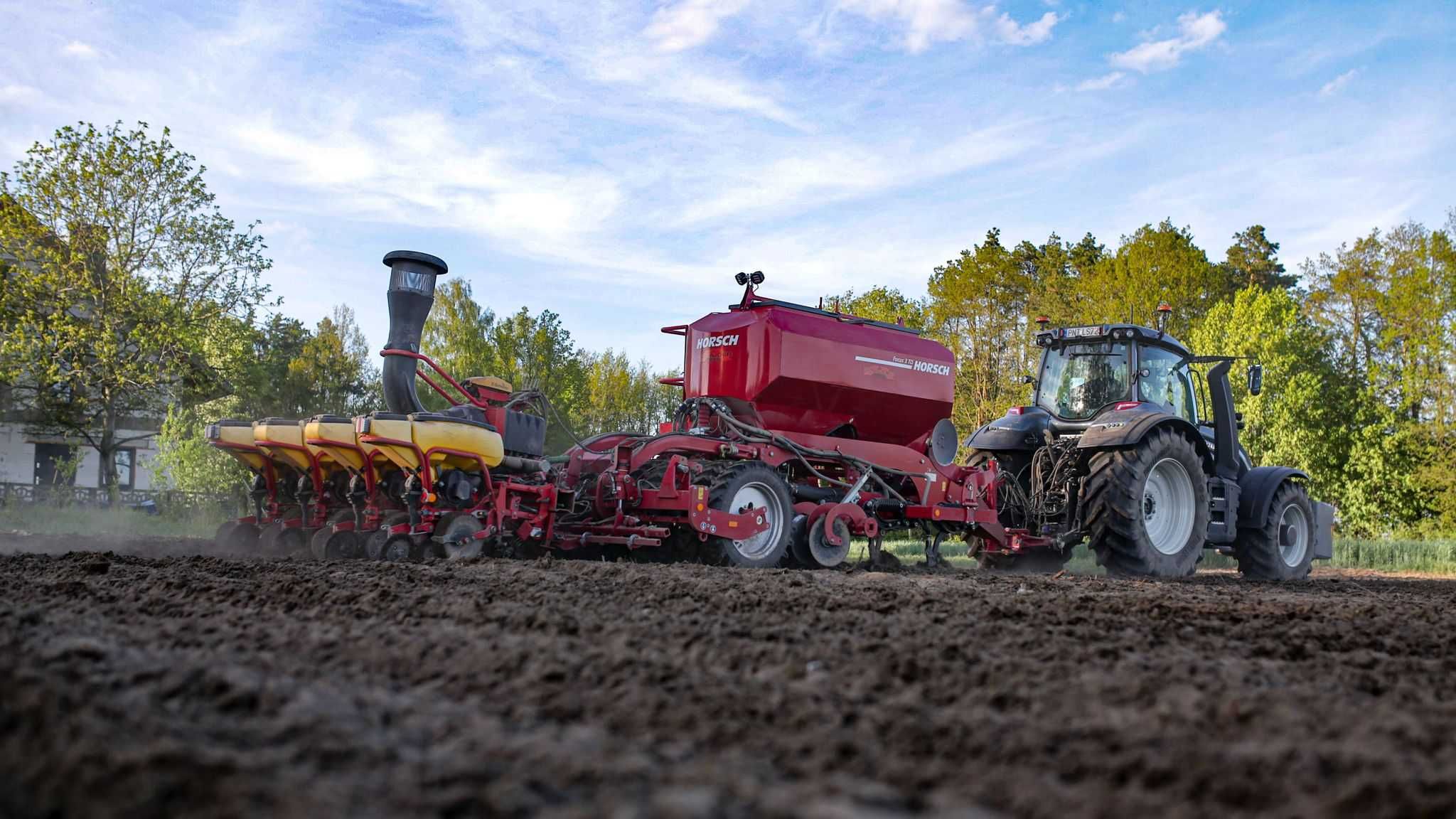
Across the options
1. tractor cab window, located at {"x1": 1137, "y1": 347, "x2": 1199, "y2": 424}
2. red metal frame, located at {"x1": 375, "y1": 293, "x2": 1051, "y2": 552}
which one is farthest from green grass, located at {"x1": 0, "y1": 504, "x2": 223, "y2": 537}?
tractor cab window, located at {"x1": 1137, "y1": 347, "x2": 1199, "y2": 424}

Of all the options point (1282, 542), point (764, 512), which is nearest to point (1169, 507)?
point (1282, 542)

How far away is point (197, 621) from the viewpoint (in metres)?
3.85

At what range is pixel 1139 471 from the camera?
30.1 feet

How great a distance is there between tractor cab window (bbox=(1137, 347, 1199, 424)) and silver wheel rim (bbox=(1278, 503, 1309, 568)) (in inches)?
59.5

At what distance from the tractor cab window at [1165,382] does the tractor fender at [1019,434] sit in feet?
3.07

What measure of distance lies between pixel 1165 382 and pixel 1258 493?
1492 mm

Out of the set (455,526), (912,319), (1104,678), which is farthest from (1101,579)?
(912,319)

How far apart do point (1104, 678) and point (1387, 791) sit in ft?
3.57

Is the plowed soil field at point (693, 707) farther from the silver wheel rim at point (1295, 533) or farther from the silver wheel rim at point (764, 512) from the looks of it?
the silver wheel rim at point (1295, 533)

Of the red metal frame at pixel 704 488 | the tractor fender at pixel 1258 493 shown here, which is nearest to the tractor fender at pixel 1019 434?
the red metal frame at pixel 704 488

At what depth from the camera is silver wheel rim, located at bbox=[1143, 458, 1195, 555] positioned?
9.77 m

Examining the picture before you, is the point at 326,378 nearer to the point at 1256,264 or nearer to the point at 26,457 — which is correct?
the point at 26,457

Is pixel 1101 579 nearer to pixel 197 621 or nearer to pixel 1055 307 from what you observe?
pixel 197 621

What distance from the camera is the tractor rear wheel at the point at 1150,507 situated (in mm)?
9086
